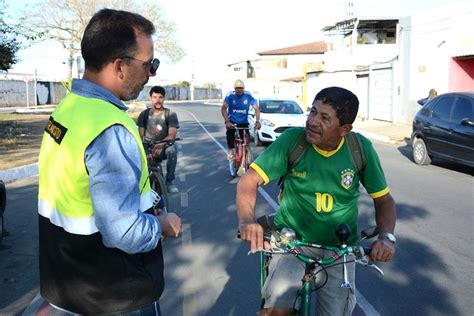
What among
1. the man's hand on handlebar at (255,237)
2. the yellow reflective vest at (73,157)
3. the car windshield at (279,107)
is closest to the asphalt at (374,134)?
the car windshield at (279,107)

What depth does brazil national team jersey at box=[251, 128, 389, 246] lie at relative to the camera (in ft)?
8.97

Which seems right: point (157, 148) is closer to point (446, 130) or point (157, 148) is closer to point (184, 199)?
point (184, 199)

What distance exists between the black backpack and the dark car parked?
8.57 meters

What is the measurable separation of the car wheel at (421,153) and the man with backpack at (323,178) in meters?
10.0

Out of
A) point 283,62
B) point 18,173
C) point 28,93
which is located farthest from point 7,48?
point 283,62

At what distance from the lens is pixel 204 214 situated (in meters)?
7.42

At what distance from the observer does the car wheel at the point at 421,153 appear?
1221 cm

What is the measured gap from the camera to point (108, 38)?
1905mm

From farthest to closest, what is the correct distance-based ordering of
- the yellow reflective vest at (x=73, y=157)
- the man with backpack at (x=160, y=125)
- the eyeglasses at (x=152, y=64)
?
the man with backpack at (x=160, y=125) → the eyeglasses at (x=152, y=64) → the yellow reflective vest at (x=73, y=157)

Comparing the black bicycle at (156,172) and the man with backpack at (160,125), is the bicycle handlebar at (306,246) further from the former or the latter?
the man with backpack at (160,125)

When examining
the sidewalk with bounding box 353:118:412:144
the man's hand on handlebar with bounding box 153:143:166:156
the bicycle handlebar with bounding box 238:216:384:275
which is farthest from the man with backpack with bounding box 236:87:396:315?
the sidewalk with bounding box 353:118:412:144

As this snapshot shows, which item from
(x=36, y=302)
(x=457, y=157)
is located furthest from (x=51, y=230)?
(x=457, y=157)

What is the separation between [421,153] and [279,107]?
5.80 metres

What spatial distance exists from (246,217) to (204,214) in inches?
192
